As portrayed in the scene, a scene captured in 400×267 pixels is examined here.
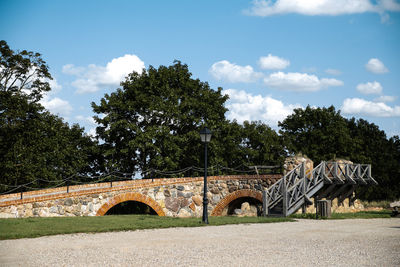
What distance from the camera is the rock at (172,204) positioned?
75.4ft

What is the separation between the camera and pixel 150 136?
27.1 metres

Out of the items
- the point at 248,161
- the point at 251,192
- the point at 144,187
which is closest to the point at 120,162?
the point at 144,187

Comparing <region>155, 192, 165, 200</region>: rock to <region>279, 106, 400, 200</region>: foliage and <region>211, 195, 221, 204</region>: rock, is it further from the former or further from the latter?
<region>279, 106, 400, 200</region>: foliage

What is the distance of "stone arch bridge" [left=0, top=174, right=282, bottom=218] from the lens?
56.2 ft

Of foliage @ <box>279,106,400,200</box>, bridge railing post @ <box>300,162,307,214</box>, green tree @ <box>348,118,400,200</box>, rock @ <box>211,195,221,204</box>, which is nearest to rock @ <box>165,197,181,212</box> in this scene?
rock @ <box>211,195,221,204</box>

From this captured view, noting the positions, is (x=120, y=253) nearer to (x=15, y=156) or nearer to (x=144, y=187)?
(x=144, y=187)

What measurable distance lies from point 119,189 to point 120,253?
1250 cm

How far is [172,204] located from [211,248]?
1465 cm

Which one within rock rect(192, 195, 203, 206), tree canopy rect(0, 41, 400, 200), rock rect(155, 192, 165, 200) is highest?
tree canopy rect(0, 41, 400, 200)

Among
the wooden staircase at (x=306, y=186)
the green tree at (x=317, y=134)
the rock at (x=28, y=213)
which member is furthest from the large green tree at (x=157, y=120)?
the green tree at (x=317, y=134)

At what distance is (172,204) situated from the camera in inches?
914

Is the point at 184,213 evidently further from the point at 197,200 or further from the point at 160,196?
the point at 160,196

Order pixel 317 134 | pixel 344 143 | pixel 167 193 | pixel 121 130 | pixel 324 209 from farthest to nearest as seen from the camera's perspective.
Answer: pixel 317 134 → pixel 344 143 → pixel 121 130 → pixel 167 193 → pixel 324 209

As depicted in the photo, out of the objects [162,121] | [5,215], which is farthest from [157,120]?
[5,215]
